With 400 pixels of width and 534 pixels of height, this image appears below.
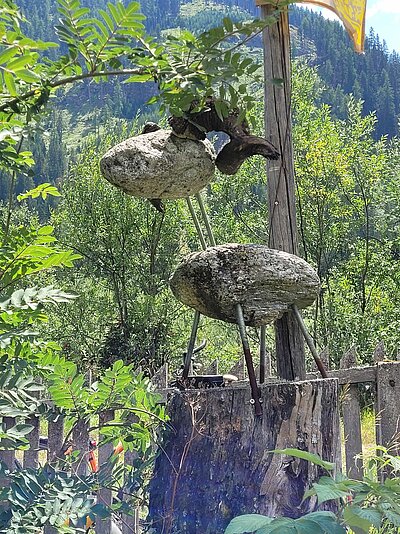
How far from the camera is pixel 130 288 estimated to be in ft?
39.7

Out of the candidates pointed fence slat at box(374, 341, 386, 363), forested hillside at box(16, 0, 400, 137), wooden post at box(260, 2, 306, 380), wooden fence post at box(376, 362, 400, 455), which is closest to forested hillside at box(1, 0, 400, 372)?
pointed fence slat at box(374, 341, 386, 363)

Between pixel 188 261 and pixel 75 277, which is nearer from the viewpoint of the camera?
pixel 188 261

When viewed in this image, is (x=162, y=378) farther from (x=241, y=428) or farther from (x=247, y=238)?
(x=247, y=238)

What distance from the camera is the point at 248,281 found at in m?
1.80

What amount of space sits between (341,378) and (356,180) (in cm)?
801

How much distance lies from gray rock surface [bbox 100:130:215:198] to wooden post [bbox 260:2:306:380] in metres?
0.43

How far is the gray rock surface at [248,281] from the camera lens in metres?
1.80

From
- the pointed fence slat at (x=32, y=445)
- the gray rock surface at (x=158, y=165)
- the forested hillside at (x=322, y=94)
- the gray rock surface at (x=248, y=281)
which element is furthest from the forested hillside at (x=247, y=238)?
the forested hillside at (x=322, y=94)

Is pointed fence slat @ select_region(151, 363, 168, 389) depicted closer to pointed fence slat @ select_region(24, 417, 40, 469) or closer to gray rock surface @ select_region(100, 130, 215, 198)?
pointed fence slat @ select_region(24, 417, 40, 469)

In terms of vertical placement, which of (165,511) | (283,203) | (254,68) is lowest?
(165,511)

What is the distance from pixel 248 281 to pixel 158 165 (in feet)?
1.36

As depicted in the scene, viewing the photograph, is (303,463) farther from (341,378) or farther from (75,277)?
(75,277)

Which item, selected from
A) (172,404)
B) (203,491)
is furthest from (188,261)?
(203,491)

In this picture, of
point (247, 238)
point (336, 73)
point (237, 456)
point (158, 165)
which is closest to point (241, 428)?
point (237, 456)
